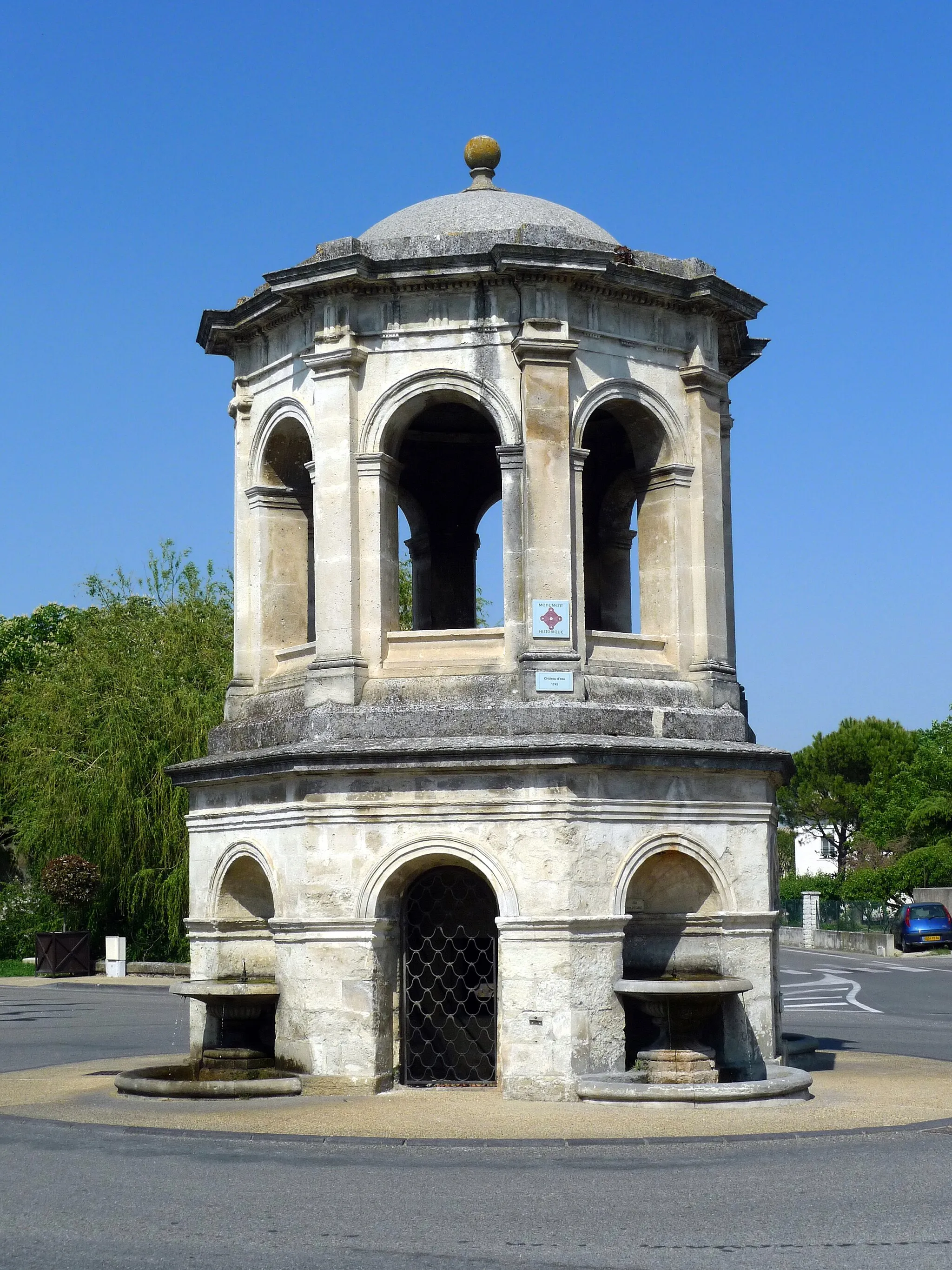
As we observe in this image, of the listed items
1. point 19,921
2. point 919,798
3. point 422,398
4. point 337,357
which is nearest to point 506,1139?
point 422,398

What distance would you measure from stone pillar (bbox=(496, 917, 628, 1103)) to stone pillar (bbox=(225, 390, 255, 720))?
13.3 feet

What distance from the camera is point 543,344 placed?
46.4 ft

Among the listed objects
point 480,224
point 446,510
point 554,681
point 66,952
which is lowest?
point 66,952

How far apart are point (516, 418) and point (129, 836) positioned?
22315 millimetres

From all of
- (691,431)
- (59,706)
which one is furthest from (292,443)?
(59,706)

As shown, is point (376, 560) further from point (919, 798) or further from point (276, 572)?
point (919, 798)

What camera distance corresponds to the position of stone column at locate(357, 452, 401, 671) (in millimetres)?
14336

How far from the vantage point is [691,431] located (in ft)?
49.9

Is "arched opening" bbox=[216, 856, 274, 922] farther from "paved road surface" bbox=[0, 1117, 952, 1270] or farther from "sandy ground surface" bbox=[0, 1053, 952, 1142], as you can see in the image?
"paved road surface" bbox=[0, 1117, 952, 1270]

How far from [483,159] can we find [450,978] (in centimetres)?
812

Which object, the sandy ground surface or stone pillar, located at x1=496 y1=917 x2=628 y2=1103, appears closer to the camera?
the sandy ground surface

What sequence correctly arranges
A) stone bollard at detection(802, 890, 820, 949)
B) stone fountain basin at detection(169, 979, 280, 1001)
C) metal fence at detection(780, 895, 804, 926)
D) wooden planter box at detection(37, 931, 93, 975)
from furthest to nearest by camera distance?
metal fence at detection(780, 895, 804, 926) < stone bollard at detection(802, 890, 820, 949) < wooden planter box at detection(37, 931, 93, 975) < stone fountain basin at detection(169, 979, 280, 1001)

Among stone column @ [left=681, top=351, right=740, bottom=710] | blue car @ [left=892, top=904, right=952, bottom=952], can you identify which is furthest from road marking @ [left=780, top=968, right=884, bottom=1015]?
stone column @ [left=681, top=351, right=740, bottom=710]

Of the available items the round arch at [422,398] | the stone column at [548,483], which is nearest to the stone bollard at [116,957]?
the round arch at [422,398]
